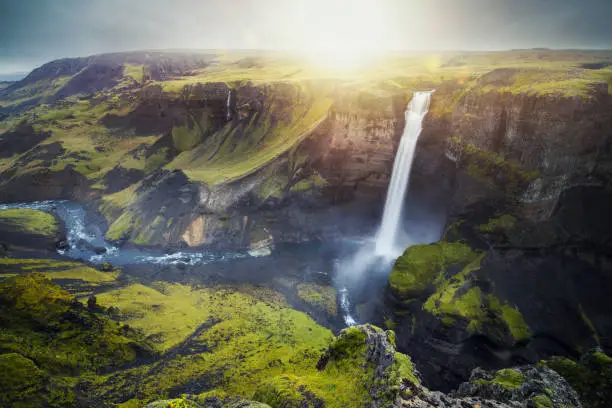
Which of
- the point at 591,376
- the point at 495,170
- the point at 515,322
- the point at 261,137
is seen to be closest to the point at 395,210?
the point at 495,170

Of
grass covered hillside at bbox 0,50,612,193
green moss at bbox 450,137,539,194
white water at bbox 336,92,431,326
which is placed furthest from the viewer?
grass covered hillside at bbox 0,50,612,193

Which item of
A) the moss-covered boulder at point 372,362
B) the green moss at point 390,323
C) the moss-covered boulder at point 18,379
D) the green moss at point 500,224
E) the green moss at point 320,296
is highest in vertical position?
the green moss at point 500,224

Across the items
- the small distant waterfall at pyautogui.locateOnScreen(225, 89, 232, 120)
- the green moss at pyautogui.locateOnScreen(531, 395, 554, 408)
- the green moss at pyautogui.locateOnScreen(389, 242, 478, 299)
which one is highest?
the small distant waterfall at pyautogui.locateOnScreen(225, 89, 232, 120)

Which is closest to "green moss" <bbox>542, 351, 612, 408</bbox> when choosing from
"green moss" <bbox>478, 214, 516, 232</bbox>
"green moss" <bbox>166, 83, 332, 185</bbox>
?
"green moss" <bbox>478, 214, 516, 232</bbox>

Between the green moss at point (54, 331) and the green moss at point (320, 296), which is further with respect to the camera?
the green moss at point (320, 296)

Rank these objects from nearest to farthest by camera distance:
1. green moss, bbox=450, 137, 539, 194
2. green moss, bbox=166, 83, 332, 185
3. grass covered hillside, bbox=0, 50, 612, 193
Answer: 1. green moss, bbox=450, 137, 539, 194
2. green moss, bbox=166, 83, 332, 185
3. grass covered hillside, bbox=0, 50, 612, 193

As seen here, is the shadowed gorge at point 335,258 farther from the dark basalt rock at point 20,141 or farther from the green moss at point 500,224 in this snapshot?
the dark basalt rock at point 20,141

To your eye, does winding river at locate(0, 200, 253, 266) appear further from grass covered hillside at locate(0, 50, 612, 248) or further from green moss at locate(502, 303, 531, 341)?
green moss at locate(502, 303, 531, 341)

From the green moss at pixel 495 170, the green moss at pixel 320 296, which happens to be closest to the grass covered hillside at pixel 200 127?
the green moss at pixel 495 170
